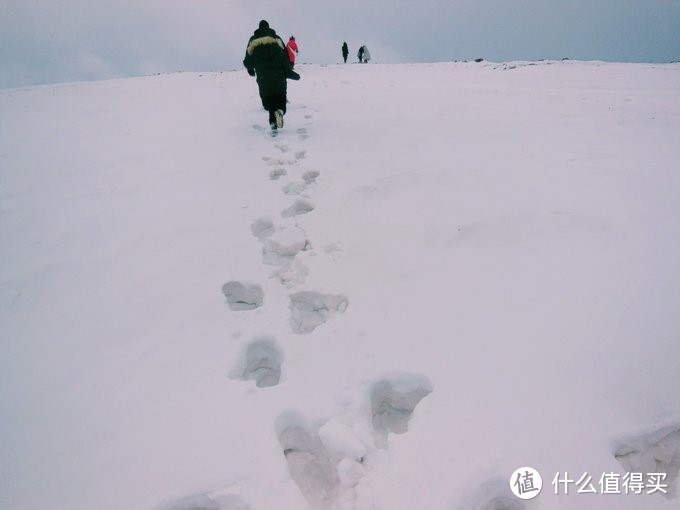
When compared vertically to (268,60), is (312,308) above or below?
below

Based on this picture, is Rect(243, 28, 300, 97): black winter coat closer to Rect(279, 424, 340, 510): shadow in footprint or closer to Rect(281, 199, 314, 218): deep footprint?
Rect(281, 199, 314, 218): deep footprint

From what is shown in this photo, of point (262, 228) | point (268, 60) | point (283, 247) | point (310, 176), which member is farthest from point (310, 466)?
point (268, 60)

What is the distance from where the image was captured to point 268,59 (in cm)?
582

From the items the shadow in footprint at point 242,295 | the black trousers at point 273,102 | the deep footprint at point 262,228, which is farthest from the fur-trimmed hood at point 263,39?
the shadow in footprint at point 242,295

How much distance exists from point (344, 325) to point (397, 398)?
2.06ft

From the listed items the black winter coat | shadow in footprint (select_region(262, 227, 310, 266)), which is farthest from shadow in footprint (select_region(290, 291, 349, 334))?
the black winter coat

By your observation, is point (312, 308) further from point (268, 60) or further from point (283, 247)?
point (268, 60)

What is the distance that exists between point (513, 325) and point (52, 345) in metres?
3.13

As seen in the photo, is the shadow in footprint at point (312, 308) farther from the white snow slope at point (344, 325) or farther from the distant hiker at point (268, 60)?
the distant hiker at point (268, 60)

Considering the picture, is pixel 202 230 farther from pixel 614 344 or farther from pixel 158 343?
pixel 614 344

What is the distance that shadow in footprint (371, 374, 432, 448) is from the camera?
85.4 inches

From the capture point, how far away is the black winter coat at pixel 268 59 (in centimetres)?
577

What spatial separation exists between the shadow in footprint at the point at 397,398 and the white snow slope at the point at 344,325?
1 cm

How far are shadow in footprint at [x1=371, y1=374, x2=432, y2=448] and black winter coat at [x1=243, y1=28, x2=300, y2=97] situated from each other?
200 inches
